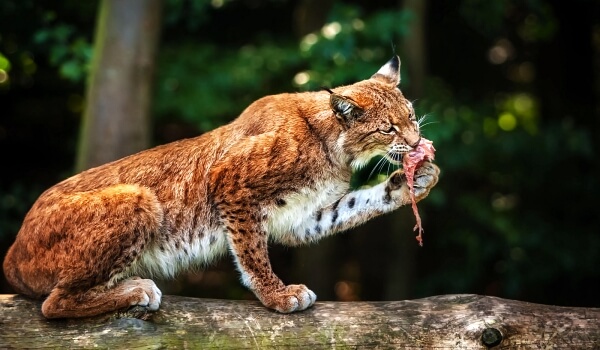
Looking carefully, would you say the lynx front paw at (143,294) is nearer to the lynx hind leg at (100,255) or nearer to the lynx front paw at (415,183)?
the lynx hind leg at (100,255)

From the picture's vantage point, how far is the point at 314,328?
4.74 metres

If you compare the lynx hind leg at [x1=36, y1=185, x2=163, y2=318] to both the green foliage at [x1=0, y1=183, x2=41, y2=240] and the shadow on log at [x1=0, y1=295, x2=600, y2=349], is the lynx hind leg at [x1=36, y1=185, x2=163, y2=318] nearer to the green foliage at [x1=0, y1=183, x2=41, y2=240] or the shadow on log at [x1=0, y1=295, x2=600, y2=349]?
the shadow on log at [x1=0, y1=295, x2=600, y2=349]

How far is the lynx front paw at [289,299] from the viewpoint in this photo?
191 inches

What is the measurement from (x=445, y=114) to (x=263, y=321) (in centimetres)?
518

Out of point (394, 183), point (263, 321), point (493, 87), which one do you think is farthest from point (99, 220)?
point (493, 87)

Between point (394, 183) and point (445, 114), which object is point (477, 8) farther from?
point (394, 183)

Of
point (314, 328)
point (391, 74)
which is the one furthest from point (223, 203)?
point (391, 74)

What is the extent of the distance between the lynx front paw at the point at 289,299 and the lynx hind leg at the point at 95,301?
0.60 meters

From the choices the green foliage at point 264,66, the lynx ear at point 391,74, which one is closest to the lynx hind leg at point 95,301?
the lynx ear at point 391,74

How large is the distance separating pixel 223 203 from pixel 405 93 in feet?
13.7

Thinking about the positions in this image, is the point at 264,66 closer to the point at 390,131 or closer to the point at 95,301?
the point at 390,131

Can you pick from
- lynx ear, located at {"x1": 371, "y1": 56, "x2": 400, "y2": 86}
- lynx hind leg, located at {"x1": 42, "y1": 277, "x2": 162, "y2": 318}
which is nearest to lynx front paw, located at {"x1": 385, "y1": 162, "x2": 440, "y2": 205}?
lynx ear, located at {"x1": 371, "y1": 56, "x2": 400, "y2": 86}

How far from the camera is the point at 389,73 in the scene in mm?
5820

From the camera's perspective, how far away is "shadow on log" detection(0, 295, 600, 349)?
15.0 feet
